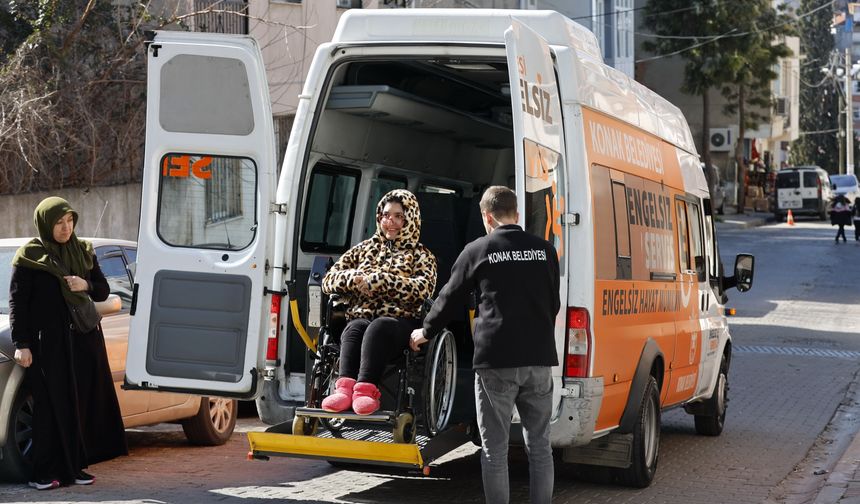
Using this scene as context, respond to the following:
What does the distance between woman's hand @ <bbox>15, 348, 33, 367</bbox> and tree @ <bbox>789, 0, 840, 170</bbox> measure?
335ft

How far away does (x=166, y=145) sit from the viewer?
7738 mm

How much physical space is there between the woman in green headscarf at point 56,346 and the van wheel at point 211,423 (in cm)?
165

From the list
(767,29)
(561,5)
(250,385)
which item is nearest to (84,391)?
(250,385)

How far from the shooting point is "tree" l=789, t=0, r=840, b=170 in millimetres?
106500

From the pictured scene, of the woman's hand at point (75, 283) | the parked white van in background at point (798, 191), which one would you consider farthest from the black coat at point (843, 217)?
the woman's hand at point (75, 283)

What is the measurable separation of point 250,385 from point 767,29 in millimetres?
48674

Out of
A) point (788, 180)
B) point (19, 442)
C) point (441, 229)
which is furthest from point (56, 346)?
point (788, 180)

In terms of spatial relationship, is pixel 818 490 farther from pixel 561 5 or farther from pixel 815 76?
pixel 815 76

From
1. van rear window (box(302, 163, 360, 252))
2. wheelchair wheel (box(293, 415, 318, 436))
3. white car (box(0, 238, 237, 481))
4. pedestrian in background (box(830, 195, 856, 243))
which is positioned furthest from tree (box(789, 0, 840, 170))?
wheelchair wheel (box(293, 415, 318, 436))

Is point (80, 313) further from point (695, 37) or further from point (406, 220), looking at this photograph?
point (695, 37)

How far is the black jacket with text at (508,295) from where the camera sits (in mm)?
6750

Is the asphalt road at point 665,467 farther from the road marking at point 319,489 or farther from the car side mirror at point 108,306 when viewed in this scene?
the car side mirror at point 108,306

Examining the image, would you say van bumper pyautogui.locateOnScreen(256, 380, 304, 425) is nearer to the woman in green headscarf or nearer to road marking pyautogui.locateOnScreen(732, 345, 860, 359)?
the woman in green headscarf

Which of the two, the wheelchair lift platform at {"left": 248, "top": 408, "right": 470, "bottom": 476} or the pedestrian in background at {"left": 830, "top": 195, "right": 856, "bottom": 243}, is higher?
the pedestrian in background at {"left": 830, "top": 195, "right": 856, "bottom": 243}
